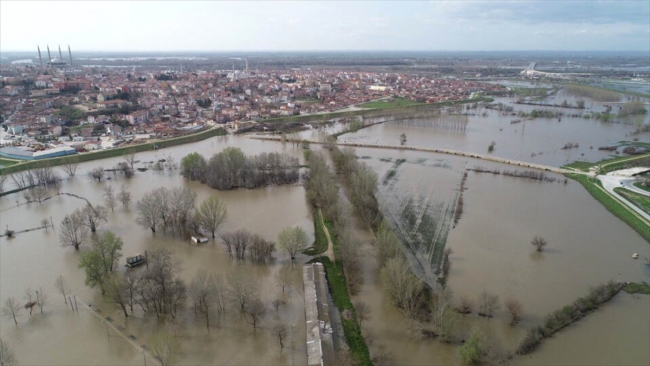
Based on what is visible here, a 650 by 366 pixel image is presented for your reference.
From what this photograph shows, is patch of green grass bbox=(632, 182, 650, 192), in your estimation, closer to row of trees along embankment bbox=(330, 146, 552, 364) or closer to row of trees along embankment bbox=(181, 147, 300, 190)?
row of trees along embankment bbox=(330, 146, 552, 364)

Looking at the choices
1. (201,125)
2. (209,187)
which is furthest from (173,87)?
(209,187)

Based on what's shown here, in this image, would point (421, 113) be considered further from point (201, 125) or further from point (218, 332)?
point (218, 332)

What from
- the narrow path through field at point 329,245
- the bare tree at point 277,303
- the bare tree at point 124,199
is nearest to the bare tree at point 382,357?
the bare tree at point 277,303

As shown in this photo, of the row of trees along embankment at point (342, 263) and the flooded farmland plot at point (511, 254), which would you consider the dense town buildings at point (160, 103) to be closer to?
the row of trees along embankment at point (342, 263)

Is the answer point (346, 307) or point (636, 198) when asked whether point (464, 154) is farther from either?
point (346, 307)

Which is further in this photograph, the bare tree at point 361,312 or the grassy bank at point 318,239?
the grassy bank at point 318,239
